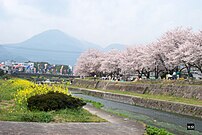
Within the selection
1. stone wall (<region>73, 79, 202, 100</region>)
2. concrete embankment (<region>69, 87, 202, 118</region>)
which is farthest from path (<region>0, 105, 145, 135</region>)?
stone wall (<region>73, 79, 202, 100</region>)

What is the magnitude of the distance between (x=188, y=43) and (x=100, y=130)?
24.9 m

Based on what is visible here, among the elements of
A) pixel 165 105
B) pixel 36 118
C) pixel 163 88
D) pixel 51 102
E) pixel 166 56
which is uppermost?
pixel 166 56

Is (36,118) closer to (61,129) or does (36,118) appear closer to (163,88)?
(61,129)

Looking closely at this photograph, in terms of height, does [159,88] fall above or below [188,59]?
below

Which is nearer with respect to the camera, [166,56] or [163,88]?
[163,88]

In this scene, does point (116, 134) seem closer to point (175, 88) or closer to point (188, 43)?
point (175, 88)

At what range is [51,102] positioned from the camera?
39.3ft

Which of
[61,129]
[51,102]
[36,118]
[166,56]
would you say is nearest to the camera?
[61,129]

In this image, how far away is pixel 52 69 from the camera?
150 metres

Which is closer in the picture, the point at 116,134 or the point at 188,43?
the point at 116,134

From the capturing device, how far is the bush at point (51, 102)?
11.8 m

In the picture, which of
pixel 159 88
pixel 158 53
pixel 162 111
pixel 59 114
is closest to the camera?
pixel 59 114

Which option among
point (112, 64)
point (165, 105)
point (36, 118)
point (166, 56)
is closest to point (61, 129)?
point (36, 118)

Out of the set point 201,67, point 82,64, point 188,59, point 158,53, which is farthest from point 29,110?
point 82,64
